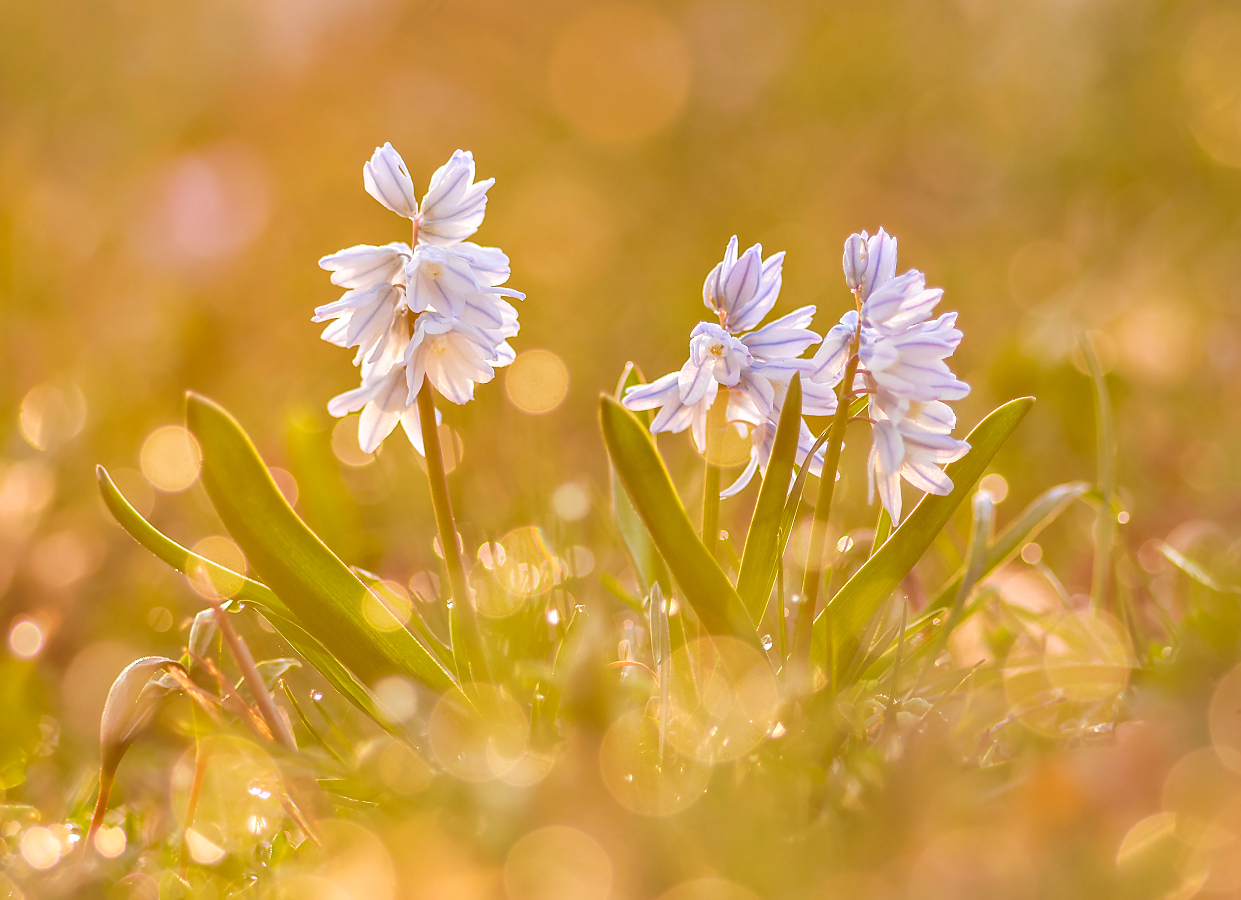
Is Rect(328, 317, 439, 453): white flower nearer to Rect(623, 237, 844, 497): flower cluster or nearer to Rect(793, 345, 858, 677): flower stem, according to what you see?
Rect(623, 237, 844, 497): flower cluster

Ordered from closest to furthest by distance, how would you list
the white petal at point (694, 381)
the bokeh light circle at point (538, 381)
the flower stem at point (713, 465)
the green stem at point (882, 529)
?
the white petal at point (694, 381), the flower stem at point (713, 465), the green stem at point (882, 529), the bokeh light circle at point (538, 381)

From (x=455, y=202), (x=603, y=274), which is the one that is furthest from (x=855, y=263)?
(x=603, y=274)

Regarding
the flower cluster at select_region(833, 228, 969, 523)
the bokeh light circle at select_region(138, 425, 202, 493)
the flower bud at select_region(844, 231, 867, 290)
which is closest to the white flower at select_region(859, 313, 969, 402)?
the flower cluster at select_region(833, 228, 969, 523)

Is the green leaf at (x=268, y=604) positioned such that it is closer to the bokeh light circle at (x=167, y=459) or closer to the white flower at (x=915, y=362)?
the white flower at (x=915, y=362)

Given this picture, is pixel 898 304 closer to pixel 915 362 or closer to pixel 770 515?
pixel 915 362

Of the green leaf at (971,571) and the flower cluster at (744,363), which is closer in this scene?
the green leaf at (971,571)

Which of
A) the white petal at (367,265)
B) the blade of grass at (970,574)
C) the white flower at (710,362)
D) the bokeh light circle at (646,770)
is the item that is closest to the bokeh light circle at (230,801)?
the bokeh light circle at (646,770)
